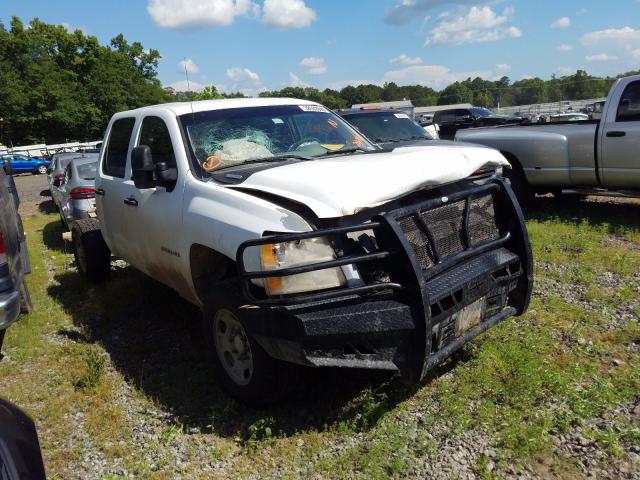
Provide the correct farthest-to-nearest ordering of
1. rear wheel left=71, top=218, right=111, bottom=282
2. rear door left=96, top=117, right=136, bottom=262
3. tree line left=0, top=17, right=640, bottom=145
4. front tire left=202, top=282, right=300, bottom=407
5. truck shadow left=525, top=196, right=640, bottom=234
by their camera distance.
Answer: tree line left=0, top=17, right=640, bottom=145, truck shadow left=525, top=196, right=640, bottom=234, rear wheel left=71, top=218, right=111, bottom=282, rear door left=96, top=117, right=136, bottom=262, front tire left=202, top=282, right=300, bottom=407

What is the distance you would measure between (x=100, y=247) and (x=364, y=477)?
4799 millimetres

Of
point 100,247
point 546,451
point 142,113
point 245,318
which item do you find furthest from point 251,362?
point 100,247

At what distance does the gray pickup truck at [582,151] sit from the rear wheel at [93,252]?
19.2 feet

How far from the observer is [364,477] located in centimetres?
278

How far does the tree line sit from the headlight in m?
38.7

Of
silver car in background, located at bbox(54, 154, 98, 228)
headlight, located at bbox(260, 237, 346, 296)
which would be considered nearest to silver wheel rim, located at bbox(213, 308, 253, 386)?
headlight, located at bbox(260, 237, 346, 296)

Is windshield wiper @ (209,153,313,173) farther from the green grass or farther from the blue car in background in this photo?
the blue car in background

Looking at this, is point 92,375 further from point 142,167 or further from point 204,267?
point 142,167

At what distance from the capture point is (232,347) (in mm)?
3477

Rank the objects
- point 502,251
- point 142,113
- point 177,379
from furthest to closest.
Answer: point 142,113, point 177,379, point 502,251

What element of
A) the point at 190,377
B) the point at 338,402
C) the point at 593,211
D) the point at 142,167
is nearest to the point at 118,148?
the point at 142,167

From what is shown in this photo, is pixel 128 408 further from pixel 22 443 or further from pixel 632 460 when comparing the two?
pixel 632 460

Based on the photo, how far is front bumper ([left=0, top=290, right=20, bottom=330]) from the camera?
3.71 m

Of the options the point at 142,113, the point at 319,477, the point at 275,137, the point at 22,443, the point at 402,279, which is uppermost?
the point at 142,113
